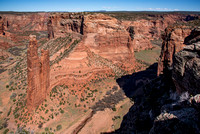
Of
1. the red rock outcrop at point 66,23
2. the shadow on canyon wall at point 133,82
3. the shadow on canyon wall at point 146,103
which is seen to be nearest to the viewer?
the shadow on canyon wall at point 146,103

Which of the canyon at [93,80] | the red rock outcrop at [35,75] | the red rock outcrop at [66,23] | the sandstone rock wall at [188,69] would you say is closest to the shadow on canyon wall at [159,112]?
the canyon at [93,80]

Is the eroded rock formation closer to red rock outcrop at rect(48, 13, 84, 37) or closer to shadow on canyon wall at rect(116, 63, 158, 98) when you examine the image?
shadow on canyon wall at rect(116, 63, 158, 98)

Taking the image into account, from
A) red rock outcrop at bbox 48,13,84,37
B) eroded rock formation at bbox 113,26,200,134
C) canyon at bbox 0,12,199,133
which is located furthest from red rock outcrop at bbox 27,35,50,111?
red rock outcrop at bbox 48,13,84,37

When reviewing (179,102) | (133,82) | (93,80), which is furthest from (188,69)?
(133,82)

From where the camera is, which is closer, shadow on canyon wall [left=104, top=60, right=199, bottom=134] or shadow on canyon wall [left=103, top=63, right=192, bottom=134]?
shadow on canyon wall [left=104, top=60, right=199, bottom=134]

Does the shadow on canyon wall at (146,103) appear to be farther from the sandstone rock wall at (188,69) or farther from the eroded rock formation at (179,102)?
the sandstone rock wall at (188,69)

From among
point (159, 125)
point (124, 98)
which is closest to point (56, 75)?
point (124, 98)

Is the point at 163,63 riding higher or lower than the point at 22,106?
higher

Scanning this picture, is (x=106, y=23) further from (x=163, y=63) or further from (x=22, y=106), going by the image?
(x=22, y=106)
